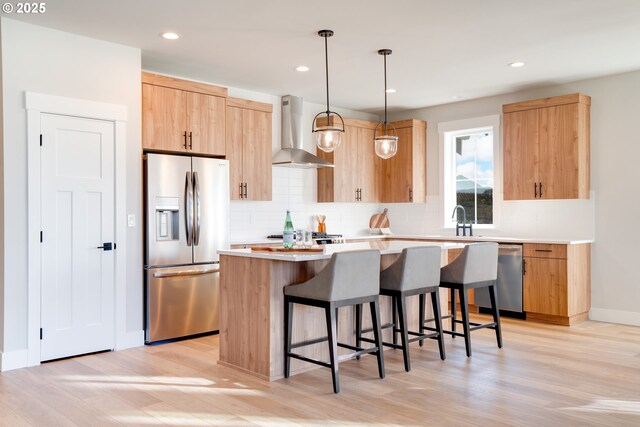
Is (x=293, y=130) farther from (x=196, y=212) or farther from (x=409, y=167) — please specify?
(x=196, y=212)

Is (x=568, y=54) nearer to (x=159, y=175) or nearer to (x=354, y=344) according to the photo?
(x=354, y=344)

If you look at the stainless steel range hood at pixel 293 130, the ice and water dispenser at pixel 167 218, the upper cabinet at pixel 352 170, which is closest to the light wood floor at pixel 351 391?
the ice and water dispenser at pixel 167 218

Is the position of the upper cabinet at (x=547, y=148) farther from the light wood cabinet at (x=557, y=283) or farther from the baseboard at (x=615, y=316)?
the baseboard at (x=615, y=316)

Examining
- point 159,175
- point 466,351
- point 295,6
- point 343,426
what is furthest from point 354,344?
point 295,6

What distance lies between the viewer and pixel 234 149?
233 inches

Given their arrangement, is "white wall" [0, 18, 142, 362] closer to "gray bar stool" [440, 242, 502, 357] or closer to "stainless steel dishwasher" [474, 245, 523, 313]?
"gray bar stool" [440, 242, 502, 357]

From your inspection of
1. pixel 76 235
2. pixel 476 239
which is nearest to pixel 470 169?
pixel 476 239

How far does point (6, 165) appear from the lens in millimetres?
4059

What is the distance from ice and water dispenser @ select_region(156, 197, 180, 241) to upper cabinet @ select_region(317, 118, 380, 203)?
2.52 m

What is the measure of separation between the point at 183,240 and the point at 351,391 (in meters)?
2.30

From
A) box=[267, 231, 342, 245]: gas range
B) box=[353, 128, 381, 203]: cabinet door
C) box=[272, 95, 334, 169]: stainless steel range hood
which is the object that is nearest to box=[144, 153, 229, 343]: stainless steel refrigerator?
box=[267, 231, 342, 245]: gas range

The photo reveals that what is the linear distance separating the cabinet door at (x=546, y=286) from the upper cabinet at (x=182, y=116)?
3478 millimetres

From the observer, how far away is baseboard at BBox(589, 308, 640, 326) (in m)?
5.67

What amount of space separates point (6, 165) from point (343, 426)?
306 centimetres
